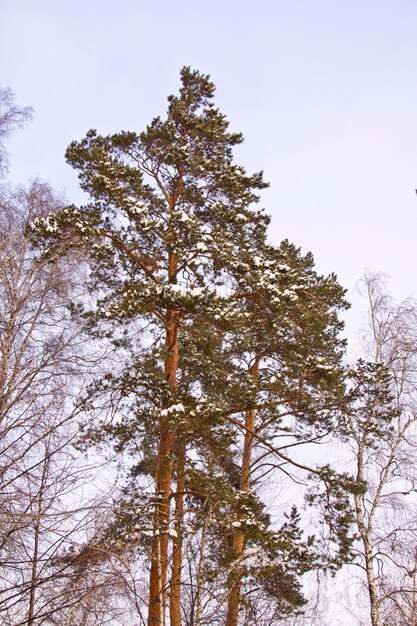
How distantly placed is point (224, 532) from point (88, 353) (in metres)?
4.42

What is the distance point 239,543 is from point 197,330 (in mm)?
4209

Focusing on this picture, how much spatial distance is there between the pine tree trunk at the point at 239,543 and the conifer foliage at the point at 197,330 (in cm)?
6

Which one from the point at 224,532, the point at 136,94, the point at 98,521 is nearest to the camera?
the point at 98,521

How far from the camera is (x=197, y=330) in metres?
10.5

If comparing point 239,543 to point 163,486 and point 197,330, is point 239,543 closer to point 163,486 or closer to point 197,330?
point 163,486

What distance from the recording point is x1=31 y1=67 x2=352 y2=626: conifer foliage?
9.73 m

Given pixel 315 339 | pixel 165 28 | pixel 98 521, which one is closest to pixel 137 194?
pixel 315 339

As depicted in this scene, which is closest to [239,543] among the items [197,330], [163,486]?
[163,486]

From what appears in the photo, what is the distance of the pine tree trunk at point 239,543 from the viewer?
9500mm

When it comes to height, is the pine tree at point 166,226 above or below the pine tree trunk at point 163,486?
above

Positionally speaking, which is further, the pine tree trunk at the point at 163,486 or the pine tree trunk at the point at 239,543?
the pine tree trunk at the point at 239,543

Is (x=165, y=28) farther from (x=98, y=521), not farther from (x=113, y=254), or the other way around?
(x=98, y=521)

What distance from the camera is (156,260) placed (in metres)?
11.6

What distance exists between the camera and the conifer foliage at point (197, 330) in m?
9.73
